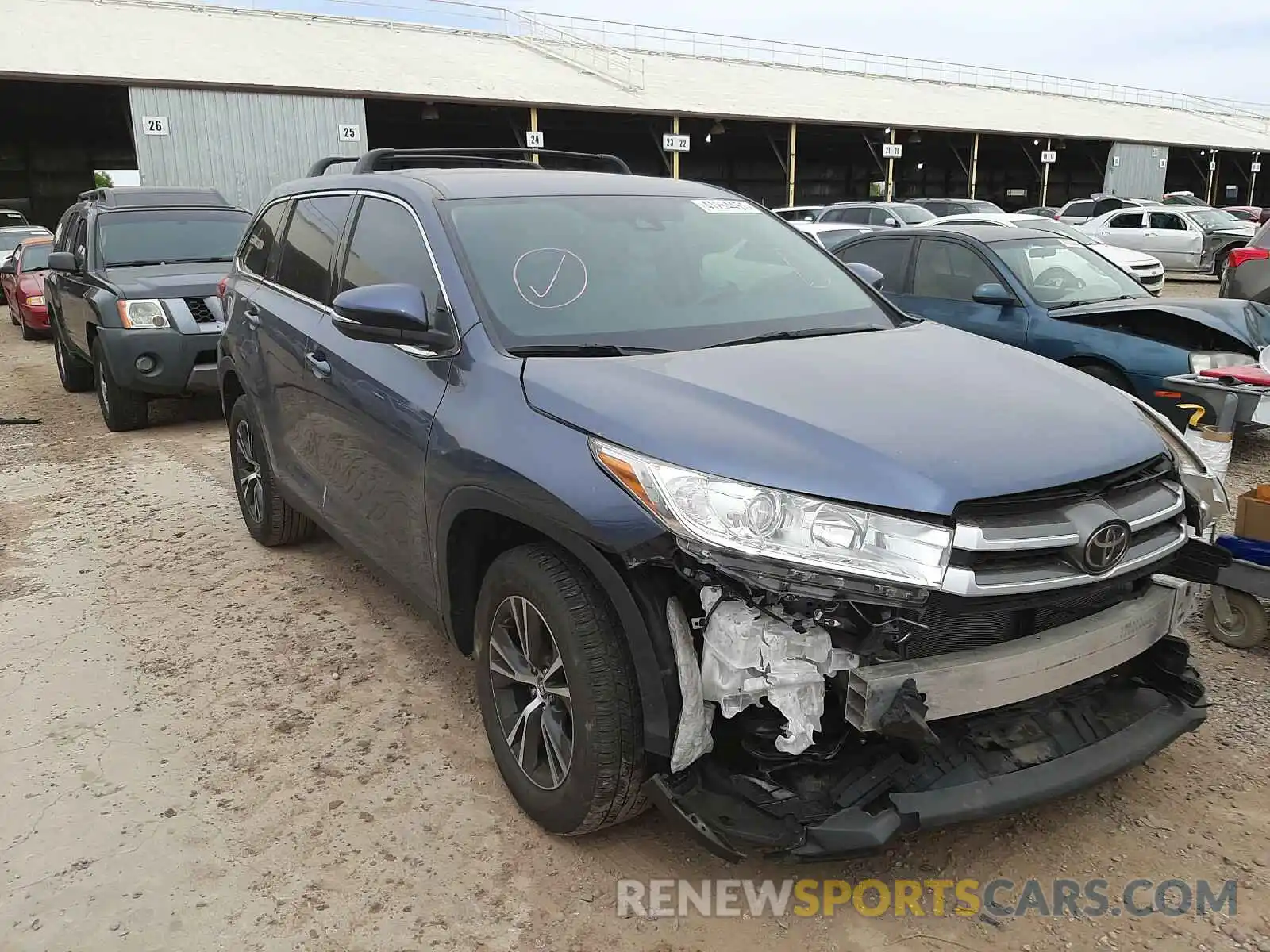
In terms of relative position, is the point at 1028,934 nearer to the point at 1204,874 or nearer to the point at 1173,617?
the point at 1204,874

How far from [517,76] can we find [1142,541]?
28305 mm

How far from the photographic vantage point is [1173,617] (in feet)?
8.70

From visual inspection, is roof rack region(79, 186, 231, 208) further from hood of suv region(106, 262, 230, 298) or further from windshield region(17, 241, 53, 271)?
windshield region(17, 241, 53, 271)

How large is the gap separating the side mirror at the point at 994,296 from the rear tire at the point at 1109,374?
2.32 feet

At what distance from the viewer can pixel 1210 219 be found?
2205cm

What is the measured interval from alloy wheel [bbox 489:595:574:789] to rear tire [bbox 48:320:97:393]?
9300 mm

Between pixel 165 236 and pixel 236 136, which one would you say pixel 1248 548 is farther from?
pixel 236 136

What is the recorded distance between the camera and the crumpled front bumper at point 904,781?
7.14 feet

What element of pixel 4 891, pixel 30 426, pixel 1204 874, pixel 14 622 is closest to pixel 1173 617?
pixel 1204 874

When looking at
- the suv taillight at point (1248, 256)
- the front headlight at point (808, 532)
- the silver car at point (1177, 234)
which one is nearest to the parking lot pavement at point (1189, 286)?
the silver car at point (1177, 234)

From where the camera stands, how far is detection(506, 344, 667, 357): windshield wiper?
112 inches

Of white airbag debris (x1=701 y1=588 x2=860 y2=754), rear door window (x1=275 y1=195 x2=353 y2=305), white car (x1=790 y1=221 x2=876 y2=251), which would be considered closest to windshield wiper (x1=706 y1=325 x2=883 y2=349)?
white airbag debris (x1=701 y1=588 x2=860 y2=754)

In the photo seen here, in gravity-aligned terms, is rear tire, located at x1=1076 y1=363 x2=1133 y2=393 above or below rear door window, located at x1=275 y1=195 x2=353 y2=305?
below

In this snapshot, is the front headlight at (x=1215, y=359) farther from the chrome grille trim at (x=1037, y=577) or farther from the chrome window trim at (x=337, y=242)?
the chrome window trim at (x=337, y=242)
